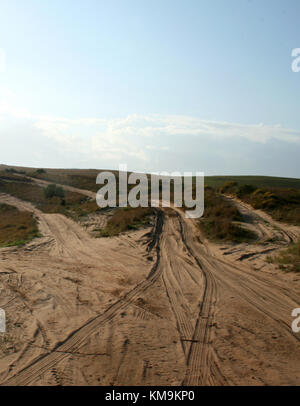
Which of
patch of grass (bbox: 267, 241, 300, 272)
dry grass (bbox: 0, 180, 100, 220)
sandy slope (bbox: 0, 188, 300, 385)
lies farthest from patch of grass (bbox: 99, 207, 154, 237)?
patch of grass (bbox: 267, 241, 300, 272)

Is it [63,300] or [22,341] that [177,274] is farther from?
[22,341]

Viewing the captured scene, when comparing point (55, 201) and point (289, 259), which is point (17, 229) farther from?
point (289, 259)

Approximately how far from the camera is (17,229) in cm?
2131

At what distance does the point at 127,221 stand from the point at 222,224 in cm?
610

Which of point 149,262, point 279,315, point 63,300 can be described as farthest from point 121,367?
point 149,262

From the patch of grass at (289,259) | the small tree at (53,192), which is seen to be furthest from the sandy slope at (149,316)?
the small tree at (53,192)

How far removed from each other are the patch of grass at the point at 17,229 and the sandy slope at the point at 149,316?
2.26 m

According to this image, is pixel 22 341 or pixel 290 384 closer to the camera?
pixel 290 384

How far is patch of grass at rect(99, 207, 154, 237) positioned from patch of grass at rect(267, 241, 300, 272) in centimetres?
876

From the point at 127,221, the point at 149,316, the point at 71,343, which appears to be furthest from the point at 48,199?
the point at 71,343

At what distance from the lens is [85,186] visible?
159 ft
